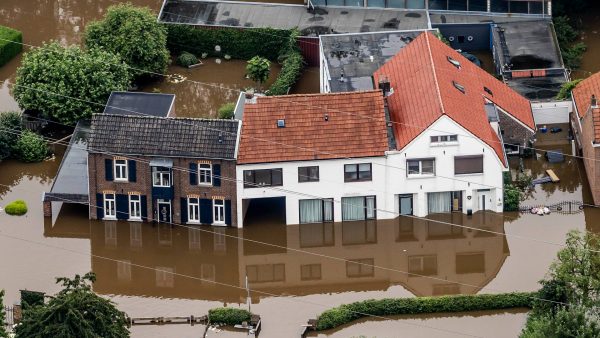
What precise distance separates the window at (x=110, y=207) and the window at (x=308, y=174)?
11.4 m

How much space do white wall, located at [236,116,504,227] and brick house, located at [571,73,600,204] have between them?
19.6 feet

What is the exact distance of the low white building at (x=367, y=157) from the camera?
330ft

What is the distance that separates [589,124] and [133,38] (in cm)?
3250

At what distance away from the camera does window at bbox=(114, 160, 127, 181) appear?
10119cm

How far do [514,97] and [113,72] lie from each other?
87.0 feet

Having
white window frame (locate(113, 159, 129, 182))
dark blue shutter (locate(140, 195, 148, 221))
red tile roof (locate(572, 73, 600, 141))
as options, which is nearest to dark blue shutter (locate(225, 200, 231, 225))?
dark blue shutter (locate(140, 195, 148, 221))

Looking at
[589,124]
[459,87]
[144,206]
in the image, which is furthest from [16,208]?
[589,124]

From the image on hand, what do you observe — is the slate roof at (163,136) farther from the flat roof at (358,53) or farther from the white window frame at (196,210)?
the flat roof at (358,53)

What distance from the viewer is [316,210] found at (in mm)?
101750

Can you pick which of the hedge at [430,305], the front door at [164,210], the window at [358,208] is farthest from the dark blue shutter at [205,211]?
the hedge at [430,305]

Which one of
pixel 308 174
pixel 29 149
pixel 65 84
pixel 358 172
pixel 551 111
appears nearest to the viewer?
pixel 308 174

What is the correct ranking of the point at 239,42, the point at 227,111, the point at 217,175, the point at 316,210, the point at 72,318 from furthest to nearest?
the point at 239,42, the point at 227,111, the point at 316,210, the point at 217,175, the point at 72,318

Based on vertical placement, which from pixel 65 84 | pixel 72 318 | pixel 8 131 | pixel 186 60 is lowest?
pixel 72 318

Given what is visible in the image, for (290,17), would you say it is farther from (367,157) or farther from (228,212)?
(228,212)
